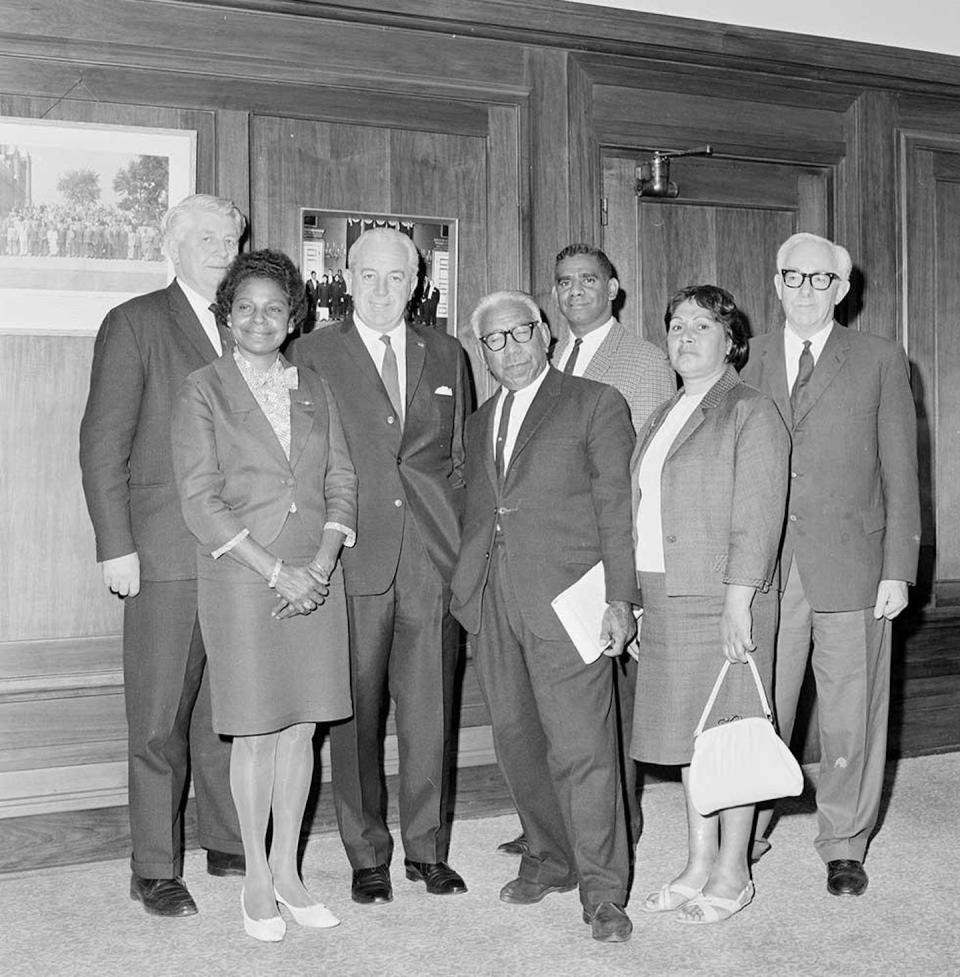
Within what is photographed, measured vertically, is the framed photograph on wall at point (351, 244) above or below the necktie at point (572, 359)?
above

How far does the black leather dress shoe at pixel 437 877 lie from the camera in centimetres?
313

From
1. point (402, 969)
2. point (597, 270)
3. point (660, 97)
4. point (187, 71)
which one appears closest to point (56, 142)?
point (187, 71)

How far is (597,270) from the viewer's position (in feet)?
11.7

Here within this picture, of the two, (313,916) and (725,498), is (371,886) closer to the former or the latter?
(313,916)

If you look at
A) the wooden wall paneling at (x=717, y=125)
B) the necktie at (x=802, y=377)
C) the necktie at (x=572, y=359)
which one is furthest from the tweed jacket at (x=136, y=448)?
the wooden wall paneling at (x=717, y=125)

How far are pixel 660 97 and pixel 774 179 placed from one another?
0.56m

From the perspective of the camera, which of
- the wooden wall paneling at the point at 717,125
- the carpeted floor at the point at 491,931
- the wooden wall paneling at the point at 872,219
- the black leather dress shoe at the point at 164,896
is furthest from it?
the wooden wall paneling at the point at 872,219

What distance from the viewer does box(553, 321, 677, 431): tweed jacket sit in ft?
11.2

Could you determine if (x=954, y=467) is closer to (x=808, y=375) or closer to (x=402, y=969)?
(x=808, y=375)

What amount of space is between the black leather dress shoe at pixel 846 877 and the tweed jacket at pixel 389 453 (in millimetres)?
1266

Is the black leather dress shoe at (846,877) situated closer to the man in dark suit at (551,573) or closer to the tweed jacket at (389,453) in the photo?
the man in dark suit at (551,573)

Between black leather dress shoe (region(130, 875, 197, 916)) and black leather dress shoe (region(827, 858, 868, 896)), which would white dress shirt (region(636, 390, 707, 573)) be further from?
black leather dress shoe (region(130, 875, 197, 916))

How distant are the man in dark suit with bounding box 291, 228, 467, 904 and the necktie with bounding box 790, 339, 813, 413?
36.4 inches

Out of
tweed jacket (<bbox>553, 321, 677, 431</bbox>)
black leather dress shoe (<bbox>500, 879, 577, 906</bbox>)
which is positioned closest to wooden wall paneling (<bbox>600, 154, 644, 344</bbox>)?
tweed jacket (<bbox>553, 321, 677, 431</bbox>)
